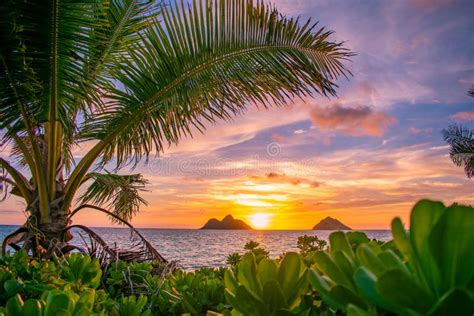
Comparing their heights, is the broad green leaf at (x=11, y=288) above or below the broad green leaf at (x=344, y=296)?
below

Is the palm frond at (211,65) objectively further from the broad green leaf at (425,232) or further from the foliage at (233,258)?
the broad green leaf at (425,232)

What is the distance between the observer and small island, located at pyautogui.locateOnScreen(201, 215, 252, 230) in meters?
128

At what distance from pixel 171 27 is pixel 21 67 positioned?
1461mm

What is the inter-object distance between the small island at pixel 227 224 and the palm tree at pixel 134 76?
123205mm

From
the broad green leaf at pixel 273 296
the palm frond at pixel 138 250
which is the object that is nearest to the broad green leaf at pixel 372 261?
the broad green leaf at pixel 273 296

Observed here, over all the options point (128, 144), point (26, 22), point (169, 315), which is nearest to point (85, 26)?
point (26, 22)

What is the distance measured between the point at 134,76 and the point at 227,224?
127443 millimetres

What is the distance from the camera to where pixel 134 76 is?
14.1ft

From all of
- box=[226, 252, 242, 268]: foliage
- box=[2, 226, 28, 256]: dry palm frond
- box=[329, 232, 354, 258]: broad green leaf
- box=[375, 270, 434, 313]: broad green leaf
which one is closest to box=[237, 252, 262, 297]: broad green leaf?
box=[329, 232, 354, 258]: broad green leaf

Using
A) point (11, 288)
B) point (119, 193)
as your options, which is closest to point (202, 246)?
point (119, 193)

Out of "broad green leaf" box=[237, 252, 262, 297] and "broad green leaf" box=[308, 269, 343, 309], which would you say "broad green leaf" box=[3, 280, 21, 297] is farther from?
"broad green leaf" box=[308, 269, 343, 309]

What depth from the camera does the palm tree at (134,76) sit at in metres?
3.95

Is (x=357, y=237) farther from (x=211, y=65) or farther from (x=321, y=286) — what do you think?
(x=211, y=65)

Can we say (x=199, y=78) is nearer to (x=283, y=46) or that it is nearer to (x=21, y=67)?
(x=283, y=46)
